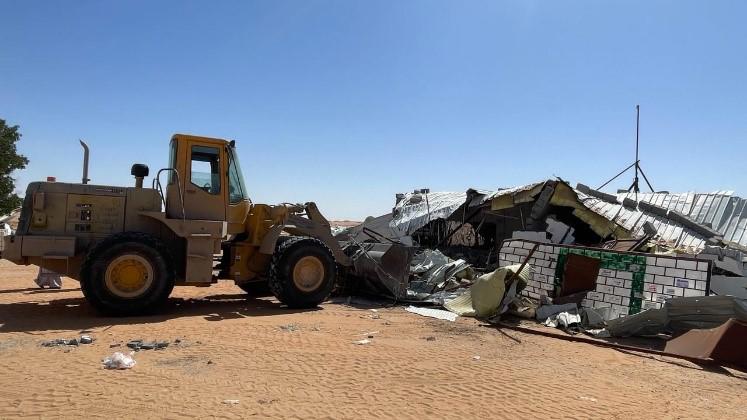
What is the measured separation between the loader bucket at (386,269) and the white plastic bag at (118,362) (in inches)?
267

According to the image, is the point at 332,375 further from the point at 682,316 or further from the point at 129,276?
the point at 682,316

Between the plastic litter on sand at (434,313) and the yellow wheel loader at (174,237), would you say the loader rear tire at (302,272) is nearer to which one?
the yellow wheel loader at (174,237)

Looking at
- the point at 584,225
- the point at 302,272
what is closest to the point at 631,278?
the point at 302,272

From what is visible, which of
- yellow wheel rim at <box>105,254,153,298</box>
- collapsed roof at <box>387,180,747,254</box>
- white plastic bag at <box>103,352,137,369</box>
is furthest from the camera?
collapsed roof at <box>387,180,747,254</box>

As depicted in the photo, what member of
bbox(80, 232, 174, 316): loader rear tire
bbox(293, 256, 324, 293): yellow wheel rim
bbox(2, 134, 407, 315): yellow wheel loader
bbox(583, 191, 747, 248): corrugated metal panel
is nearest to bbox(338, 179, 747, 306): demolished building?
bbox(583, 191, 747, 248): corrugated metal panel

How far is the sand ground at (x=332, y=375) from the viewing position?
482 cm

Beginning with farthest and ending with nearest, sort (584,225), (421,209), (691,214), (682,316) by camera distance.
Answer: (421,209)
(584,225)
(691,214)
(682,316)

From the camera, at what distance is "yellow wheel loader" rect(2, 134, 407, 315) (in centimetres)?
864

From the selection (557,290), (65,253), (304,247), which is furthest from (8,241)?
(557,290)

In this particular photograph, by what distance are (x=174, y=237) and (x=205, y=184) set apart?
1.13 meters

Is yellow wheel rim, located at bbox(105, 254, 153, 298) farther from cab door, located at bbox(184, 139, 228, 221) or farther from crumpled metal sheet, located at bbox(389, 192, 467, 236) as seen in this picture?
crumpled metal sheet, located at bbox(389, 192, 467, 236)

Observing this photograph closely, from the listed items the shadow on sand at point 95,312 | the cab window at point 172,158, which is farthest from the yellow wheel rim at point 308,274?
the cab window at point 172,158

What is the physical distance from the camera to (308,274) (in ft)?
34.6

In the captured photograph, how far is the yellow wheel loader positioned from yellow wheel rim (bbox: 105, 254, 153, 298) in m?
0.02
